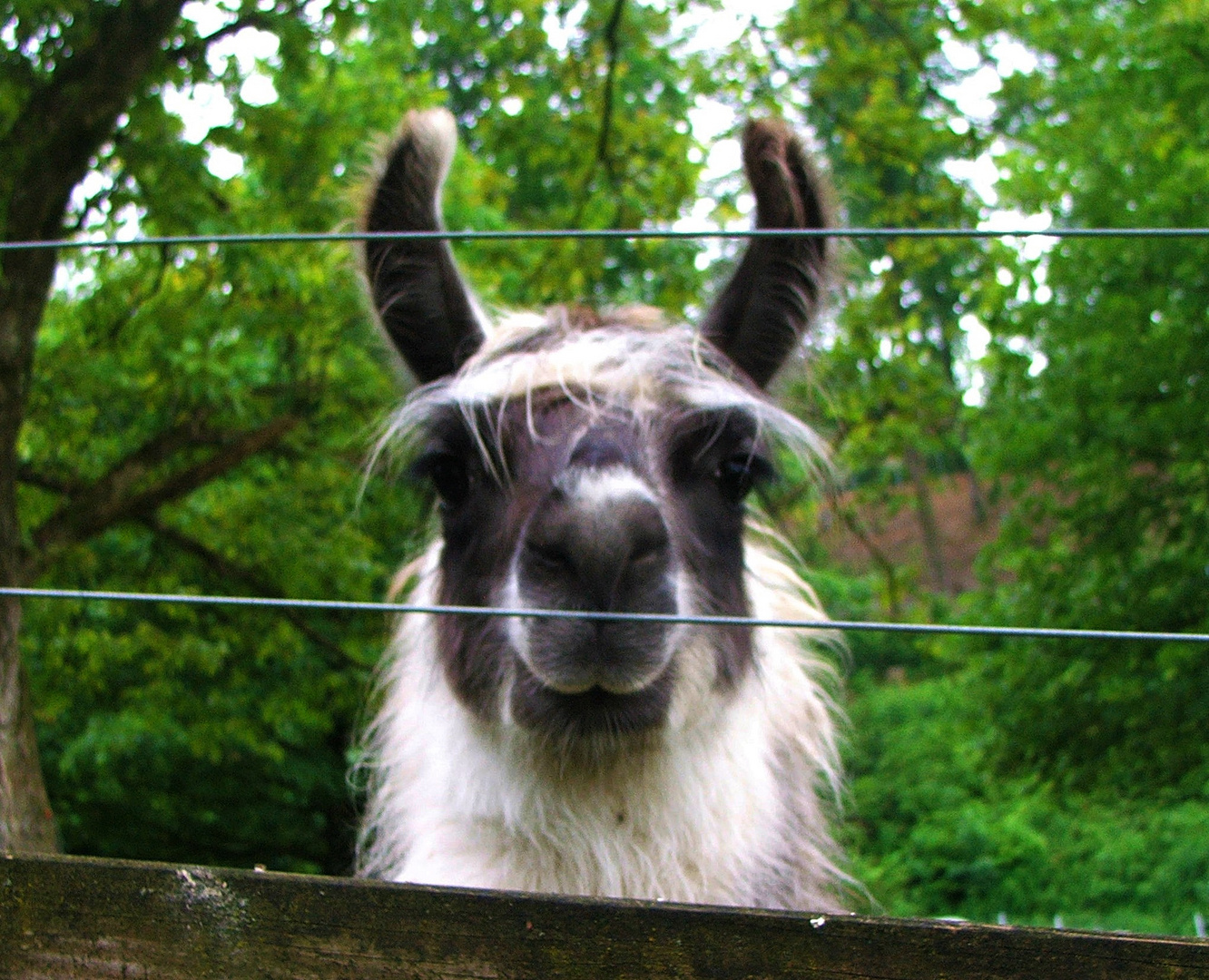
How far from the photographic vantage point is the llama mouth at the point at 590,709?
2.66 metres

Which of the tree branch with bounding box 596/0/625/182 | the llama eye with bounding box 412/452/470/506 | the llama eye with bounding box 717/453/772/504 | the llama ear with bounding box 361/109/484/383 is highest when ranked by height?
the tree branch with bounding box 596/0/625/182

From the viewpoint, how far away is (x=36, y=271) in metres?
4.82

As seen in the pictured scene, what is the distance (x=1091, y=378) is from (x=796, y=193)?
505cm

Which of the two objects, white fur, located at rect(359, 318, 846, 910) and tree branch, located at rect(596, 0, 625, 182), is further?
tree branch, located at rect(596, 0, 625, 182)

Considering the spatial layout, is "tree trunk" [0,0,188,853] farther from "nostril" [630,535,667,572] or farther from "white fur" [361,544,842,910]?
"nostril" [630,535,667,572]

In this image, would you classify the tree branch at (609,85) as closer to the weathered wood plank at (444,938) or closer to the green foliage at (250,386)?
the green foliage at (250,386)

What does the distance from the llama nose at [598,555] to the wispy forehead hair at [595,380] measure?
1.59ft

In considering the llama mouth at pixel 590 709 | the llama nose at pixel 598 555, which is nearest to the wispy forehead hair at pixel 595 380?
the llama nose at pixel 598 555

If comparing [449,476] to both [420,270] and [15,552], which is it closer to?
[420,270]

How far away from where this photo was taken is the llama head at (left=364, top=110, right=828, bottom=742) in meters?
2.49

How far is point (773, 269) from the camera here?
341 centimetres

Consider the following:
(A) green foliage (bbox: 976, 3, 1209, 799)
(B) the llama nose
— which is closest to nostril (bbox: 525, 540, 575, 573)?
(B) the llama nose

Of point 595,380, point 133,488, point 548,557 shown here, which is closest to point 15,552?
point 133,488

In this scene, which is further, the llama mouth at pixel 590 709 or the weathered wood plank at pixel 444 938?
the llama mouth at pixel 590 709
